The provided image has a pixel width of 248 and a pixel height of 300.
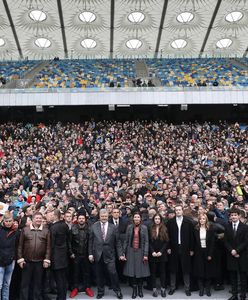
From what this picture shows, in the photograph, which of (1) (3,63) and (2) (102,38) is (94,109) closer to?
(2) (102,38)

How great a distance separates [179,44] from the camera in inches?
1431

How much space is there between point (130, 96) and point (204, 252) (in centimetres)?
1983

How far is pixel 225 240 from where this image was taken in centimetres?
778

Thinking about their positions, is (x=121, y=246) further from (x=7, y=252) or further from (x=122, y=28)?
(x=122, y=28)

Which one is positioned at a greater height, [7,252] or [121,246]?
[121,246]

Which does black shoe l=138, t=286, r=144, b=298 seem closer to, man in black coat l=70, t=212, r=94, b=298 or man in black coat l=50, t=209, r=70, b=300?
man in black coat l=70, t=212, r=94, b=298

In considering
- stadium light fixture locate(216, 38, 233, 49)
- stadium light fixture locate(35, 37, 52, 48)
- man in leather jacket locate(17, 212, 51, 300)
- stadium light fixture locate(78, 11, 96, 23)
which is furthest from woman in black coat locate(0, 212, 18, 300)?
stadium light fixture locate(216, 38, 233, 49)

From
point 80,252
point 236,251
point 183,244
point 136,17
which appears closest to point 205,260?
point 183,244

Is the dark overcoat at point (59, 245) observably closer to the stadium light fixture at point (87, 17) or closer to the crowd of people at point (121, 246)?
the crowd of people at point (121, 246)

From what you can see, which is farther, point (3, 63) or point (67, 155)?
point (3, 63)

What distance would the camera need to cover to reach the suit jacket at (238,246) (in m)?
7.58

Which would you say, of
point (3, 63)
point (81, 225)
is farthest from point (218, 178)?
point (3, 63)

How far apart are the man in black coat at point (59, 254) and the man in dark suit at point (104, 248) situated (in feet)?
1.86

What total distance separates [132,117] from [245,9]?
13.4 m
